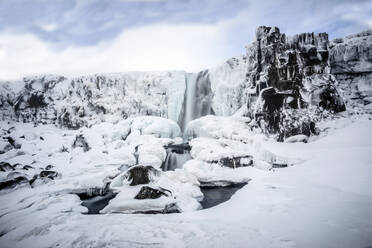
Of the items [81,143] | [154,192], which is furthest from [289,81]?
[81,143]

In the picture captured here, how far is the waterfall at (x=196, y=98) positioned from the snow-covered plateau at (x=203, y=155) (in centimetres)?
15

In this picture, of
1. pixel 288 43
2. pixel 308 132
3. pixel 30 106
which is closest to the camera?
pixel 308 132

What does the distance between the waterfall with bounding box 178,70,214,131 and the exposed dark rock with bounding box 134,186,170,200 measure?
16.6 metres

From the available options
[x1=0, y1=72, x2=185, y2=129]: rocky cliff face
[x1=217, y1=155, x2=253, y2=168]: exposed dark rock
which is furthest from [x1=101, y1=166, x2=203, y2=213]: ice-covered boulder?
[x1=0, y1=72, x2=185, y2=129]: rocky cliff face

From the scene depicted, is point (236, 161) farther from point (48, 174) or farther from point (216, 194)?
point (48, 174)

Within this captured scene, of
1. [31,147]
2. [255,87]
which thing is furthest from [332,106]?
[31,147]

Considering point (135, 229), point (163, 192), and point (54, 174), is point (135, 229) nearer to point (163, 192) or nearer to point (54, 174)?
point (163, 192)

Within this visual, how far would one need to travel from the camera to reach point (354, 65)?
18.9m

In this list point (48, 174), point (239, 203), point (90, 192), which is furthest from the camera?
point (48, 174)

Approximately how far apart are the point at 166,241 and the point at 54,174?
9.78 meters

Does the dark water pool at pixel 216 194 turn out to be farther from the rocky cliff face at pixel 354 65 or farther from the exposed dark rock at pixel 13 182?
the rocky cliff face at pixel 354 65

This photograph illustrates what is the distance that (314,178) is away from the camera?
7.72 meters

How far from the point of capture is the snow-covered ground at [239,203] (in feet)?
14.0

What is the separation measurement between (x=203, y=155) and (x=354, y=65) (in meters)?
18.0
